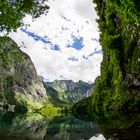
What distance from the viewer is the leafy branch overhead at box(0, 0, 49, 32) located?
113ft

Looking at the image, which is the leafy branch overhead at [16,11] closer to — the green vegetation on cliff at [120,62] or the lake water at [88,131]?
the lake water at [88,131]

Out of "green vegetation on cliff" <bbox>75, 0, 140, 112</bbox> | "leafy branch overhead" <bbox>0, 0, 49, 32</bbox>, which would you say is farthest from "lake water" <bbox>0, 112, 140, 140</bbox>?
"green vegetation on cliff" <bbox>75, 0, 140, 112</bbox>

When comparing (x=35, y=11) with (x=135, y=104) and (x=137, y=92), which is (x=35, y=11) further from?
(x=137, y=92)

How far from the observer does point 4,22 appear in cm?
3578

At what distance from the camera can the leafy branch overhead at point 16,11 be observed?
113ft

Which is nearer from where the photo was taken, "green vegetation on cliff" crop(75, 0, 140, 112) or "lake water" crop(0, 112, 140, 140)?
"lake water" crop(0, 112, 140, 140)

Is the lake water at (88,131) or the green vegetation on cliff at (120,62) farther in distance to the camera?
the green vegetation on cliff at (120,62)

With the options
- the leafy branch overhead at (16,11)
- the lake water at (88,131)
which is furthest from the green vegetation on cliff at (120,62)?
the leafy branch overhead at (16,11)

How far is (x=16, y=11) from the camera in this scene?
119ft

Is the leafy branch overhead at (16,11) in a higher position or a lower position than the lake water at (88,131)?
higher

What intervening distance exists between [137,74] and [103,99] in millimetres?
44559

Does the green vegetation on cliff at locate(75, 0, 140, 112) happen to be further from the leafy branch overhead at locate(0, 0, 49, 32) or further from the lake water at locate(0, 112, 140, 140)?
the leafy branch overhead at locate(0, 0, 49, 32)

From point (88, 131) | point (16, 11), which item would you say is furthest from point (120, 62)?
point (16, 11)

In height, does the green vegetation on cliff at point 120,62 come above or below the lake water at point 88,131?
above
